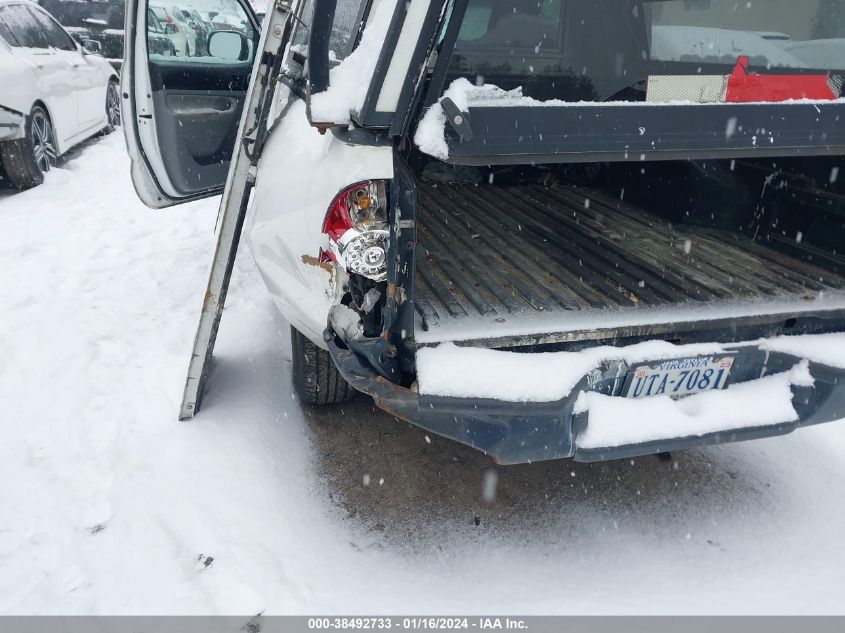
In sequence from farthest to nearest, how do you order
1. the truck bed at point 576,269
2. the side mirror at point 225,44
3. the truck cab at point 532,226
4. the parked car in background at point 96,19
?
the parked car in background at point 96,19
the side mirror at point 225,44
the truck bed at point 576,269
the truck cab at point 532,226

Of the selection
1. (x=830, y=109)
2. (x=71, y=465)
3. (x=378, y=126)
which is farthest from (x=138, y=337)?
(x=830, y=109)

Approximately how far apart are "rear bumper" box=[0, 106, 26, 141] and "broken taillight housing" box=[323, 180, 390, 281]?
5.75 meters

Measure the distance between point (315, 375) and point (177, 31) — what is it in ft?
8.03

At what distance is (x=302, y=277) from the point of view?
256 cm

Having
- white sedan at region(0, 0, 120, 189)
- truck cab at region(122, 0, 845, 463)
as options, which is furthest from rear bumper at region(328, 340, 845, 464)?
white sedan at region(0, 0, 120, 189)

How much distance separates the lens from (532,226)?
410 centimetres

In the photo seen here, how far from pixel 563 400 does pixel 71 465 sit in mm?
2077

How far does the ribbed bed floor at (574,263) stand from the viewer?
114 inches

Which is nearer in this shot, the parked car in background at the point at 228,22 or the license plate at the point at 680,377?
the license plate at the point at 680,377

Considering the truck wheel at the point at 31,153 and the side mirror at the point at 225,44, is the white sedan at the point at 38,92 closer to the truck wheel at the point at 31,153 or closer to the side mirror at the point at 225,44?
the truck wheel at the point at 31,153

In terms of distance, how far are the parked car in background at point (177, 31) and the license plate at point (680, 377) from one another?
3.20 m

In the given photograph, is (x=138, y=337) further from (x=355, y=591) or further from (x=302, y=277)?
(x=355, y=591)

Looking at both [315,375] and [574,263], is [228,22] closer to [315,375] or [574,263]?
[315,375]
